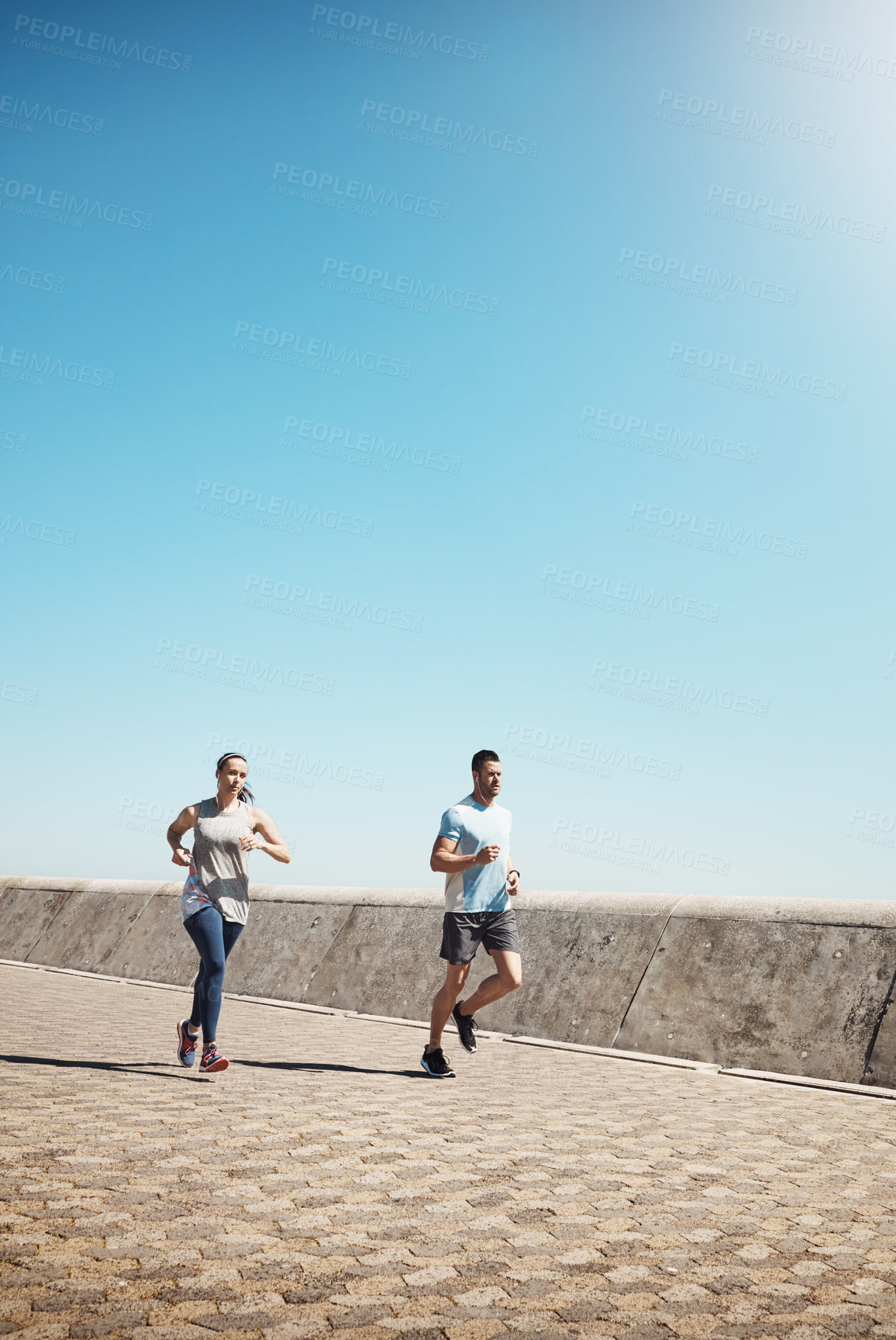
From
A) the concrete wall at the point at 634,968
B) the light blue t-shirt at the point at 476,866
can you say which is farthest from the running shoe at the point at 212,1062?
the concrete wall at the point at 634,968

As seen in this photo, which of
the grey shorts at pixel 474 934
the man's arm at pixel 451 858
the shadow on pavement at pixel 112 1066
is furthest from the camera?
the grey shorts at pixel 474 934

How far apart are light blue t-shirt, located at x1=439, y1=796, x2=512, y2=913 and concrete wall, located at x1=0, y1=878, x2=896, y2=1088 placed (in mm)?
1909

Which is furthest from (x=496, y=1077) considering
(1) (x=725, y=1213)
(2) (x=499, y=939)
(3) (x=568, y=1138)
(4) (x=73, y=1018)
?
(4) (x=73, y=1018)

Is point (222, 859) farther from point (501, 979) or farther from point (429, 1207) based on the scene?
point (429, 1207)

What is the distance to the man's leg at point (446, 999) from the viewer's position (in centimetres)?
625

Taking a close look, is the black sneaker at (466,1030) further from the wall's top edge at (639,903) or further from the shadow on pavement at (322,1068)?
the wall's top edge at (639,903)

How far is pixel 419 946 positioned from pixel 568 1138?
16.5 feet

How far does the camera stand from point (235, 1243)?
9.52ft

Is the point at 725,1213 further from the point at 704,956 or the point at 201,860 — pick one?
the point at 704,956

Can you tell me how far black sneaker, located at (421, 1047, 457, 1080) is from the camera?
6.21 meters

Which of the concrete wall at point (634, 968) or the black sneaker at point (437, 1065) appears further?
the concrete wall at point (634, 968)

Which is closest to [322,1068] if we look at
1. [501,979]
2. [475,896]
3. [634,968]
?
[501,979]

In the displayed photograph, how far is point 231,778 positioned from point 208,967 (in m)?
1.06

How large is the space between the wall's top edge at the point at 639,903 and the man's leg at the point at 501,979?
2.06 metres
